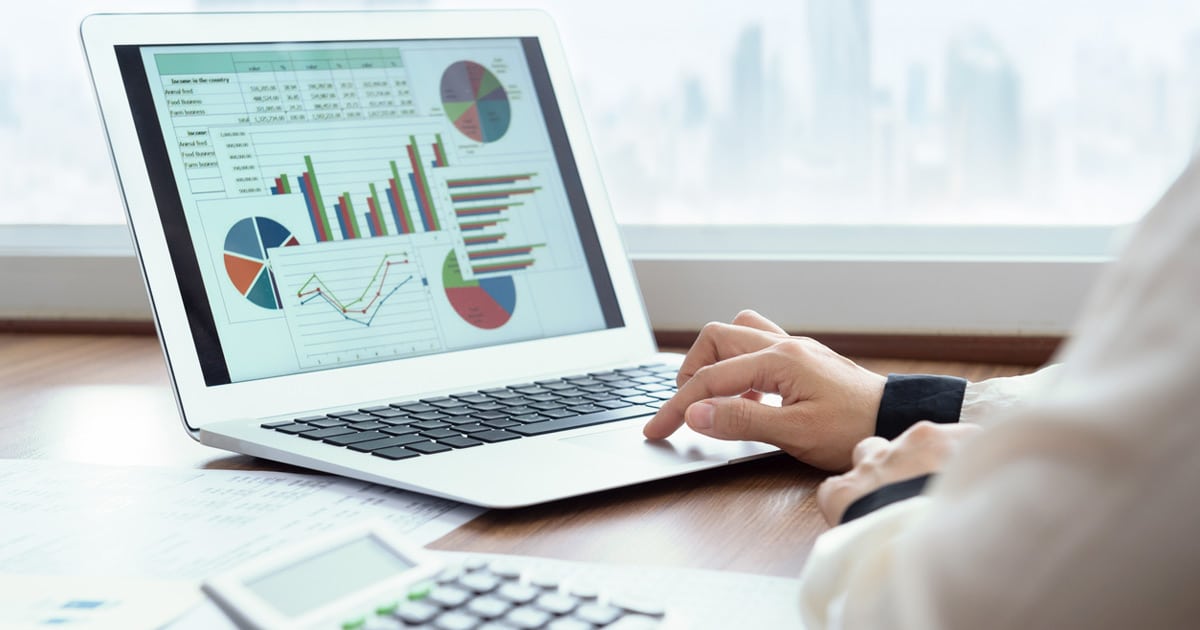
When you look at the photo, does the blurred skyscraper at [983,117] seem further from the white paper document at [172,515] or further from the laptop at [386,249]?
the white paper document at [172,515]

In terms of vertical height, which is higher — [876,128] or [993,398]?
[876,128]

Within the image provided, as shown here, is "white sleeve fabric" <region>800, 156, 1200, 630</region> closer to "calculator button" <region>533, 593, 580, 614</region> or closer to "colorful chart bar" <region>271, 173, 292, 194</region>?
"calculator button" <region>533, 593, 580, 614</region>

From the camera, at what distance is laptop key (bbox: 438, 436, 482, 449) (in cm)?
81

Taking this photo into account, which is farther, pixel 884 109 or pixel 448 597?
pixel 884 109

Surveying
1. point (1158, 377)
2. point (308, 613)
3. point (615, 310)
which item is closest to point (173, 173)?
point (615, 310)

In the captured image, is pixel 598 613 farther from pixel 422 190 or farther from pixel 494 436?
pixel 422 190

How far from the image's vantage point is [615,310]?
1140 millimetres

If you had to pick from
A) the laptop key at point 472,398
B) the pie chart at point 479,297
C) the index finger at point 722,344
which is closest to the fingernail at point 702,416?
the index finger at point 722,344

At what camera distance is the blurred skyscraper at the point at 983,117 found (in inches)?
52.9

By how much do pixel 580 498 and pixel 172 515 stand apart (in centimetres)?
25

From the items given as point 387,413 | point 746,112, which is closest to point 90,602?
point 387,413

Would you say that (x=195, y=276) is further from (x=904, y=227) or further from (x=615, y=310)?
(x=904, y=227)

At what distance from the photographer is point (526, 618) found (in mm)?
505

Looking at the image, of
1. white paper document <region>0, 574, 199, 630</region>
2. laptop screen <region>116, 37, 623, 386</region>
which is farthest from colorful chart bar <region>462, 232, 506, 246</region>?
white paper document <region>0, 574, 199, 630</region>
